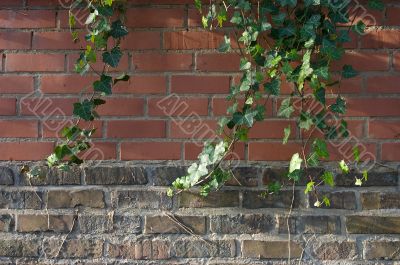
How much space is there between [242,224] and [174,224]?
0.86 feet

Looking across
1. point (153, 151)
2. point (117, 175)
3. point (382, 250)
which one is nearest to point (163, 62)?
point (153, 151)

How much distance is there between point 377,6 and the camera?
1827 mm

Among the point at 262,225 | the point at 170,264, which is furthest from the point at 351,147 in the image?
the point at 170,264

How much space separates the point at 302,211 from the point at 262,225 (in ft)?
0.53

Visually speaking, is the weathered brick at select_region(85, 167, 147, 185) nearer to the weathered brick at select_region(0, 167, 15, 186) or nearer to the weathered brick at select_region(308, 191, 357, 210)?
the weathered brick at select_region(0, 167, 15, 186)

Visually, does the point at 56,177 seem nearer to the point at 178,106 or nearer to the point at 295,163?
the point at 178,106

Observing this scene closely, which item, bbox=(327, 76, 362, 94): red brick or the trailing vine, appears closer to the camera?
the trailing vine

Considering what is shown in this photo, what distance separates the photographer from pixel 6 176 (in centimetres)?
198

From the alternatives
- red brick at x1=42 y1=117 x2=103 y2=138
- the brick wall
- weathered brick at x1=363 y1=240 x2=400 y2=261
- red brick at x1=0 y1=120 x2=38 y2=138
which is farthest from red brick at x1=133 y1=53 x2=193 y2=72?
weathered brick at x1=363 y1=240 x2=400 y2=261

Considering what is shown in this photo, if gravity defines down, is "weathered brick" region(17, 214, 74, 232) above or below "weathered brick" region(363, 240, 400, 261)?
above

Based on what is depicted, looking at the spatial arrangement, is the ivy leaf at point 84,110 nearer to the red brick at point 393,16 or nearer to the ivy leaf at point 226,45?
the ivy leaf at point 226,45

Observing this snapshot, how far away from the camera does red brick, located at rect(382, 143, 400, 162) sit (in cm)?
191

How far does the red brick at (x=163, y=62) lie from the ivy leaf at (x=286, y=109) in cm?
38

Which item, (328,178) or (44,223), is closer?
(328,178)
